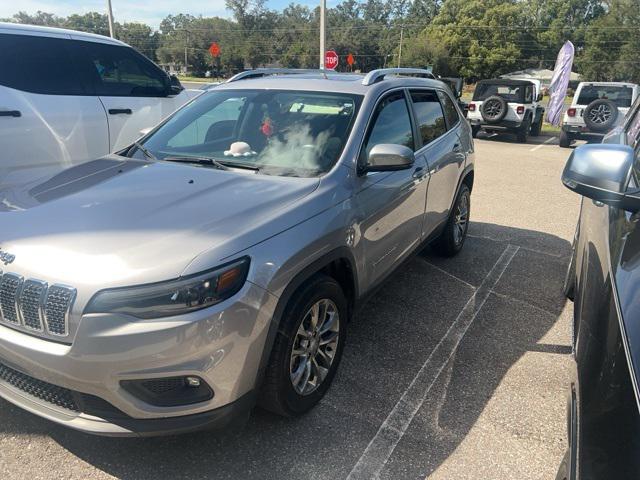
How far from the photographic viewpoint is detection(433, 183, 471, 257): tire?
197 inches

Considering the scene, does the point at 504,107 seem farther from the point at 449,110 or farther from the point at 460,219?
the point at 449,110

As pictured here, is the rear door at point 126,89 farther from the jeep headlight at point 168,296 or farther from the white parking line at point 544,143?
the white parking line at point 544,143

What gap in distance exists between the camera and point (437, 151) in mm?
4320

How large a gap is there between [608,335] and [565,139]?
15.0 metres

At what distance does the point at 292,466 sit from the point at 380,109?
2.29 meters

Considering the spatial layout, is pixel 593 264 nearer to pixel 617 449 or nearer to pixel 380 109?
pixel 617 449

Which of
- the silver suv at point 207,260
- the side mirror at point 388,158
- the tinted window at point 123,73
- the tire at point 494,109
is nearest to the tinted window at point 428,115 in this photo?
the silver suv at point 207,260

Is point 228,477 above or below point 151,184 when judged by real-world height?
below

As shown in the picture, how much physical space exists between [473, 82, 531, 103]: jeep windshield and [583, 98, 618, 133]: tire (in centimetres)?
240

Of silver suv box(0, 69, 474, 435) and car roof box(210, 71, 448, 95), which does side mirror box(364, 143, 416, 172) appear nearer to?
silver suv box(0, 69, 474, 435)

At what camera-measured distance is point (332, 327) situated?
9.45 ft

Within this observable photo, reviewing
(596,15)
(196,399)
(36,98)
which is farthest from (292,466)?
(596,15)

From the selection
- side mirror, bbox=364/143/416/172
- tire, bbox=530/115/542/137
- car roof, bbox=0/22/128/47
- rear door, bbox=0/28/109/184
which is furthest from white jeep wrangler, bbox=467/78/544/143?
side mirror, bbox=364/143/416/172

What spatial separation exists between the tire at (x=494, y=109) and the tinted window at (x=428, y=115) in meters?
11.5
